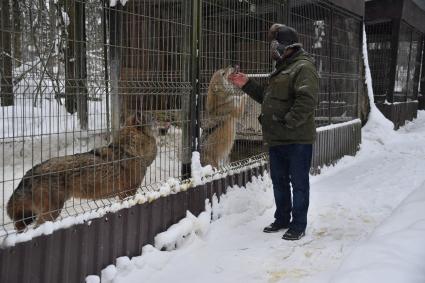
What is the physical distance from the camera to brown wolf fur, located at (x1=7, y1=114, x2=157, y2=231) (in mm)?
3857

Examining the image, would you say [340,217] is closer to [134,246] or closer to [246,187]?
[246,187]

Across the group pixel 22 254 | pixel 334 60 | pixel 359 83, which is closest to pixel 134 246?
pixel 22 254

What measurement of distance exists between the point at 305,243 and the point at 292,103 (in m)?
1.53

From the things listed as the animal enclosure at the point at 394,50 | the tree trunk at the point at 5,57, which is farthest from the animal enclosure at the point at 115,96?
the animal enclosure at the point at 394,50

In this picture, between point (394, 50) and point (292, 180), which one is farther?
point (394, 50)

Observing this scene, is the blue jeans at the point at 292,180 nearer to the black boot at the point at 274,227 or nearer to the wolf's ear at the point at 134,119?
the black boot at the point at 274,227

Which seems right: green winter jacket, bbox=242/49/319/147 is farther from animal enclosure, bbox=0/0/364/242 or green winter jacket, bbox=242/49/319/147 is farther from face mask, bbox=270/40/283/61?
animal enclosure, bbox=0/0/364/242

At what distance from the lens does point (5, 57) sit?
334 centimetres

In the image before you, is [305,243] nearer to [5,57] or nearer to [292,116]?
[292,116]

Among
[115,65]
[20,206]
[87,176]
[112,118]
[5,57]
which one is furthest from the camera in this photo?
[112,118]

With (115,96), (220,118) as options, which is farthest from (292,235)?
(115,96)

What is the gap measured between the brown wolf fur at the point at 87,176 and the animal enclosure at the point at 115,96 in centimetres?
1

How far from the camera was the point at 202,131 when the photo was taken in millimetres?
5746

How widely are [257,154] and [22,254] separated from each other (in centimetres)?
430
